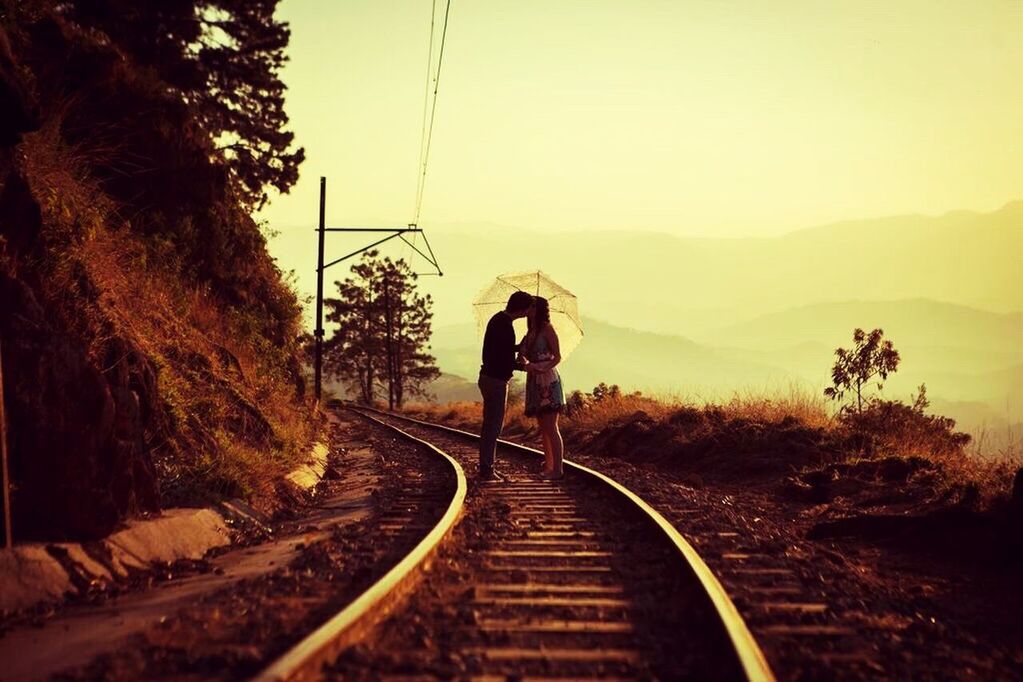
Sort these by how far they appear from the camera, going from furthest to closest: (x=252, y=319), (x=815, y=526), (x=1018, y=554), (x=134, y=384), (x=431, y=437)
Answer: (x=431, y=437)
(x=252, y=319)
(x=815, y=526)
(x=134, y=384)
(x=1018, y=554)

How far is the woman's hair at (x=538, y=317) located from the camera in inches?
426

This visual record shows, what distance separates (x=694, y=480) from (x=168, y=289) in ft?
26.8

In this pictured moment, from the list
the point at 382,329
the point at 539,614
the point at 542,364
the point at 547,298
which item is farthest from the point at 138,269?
the point at 382,329

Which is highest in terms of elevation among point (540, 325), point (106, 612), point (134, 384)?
point (540, 325)

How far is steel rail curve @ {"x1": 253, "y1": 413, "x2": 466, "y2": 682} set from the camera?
11.5 feet

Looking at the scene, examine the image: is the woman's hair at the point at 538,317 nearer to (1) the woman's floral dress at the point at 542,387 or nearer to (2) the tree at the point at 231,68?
(1) the woman's floral dress at the point at 542,387

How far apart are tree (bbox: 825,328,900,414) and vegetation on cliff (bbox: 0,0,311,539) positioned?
10421mm

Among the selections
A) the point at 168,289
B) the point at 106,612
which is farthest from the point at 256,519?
the point at 168,289

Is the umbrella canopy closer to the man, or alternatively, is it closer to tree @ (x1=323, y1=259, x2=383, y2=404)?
the man

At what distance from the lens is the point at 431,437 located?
74.2ft

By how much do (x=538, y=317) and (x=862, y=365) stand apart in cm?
855

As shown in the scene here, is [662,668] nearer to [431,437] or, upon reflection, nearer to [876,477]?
[876,477]

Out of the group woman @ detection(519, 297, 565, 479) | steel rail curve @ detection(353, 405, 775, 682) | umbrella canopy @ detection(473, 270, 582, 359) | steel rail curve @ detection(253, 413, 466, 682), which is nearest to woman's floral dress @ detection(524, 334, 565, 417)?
woman @ detection(519, 297, 565, 479)

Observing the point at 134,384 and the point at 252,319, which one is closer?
the point at 134,384
